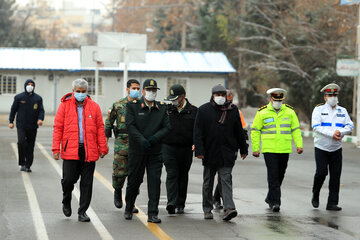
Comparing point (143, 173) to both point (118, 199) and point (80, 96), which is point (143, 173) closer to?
point (118, 199)

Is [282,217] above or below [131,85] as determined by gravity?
below

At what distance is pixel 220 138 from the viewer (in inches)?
410

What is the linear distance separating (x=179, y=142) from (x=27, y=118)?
6.04 metres

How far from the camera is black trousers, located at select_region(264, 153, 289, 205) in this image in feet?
36.5

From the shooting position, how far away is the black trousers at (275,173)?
11117 mm

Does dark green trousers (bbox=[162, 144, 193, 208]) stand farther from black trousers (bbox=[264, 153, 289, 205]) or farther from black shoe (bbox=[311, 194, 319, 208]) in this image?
black shoe (bbox=[311, 194, 319, 208])

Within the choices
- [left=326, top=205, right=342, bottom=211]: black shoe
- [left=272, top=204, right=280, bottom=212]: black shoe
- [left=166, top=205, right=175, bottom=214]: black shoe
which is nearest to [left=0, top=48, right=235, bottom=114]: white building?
[left=326, top=205, right=342, bottom=211]: black shoe

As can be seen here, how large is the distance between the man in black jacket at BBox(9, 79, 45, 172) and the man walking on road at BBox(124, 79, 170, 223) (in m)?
6.39

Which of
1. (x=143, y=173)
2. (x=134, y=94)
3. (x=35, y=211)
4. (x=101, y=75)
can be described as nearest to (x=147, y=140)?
(x=143, y=173)

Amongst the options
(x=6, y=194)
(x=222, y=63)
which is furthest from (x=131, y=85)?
(x=222, y=63)

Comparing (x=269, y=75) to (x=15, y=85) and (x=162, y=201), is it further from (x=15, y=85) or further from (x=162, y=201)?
(x=162, y=201)

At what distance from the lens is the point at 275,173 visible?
11273 mm

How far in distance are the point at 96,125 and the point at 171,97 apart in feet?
4.27

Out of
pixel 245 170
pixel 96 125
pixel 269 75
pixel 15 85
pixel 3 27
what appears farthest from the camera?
pixel 3 27
